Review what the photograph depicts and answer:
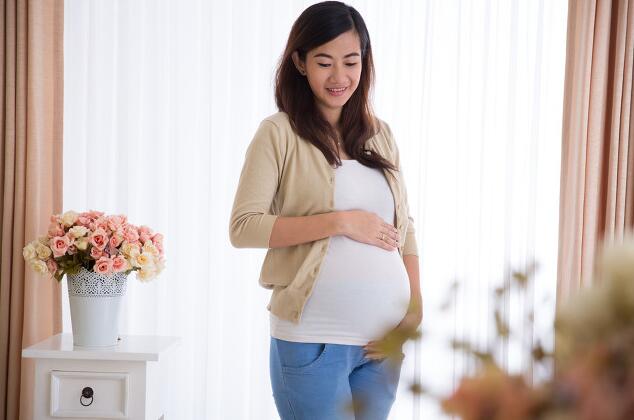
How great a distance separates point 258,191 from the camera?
1655 millimetres

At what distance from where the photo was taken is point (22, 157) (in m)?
2.76

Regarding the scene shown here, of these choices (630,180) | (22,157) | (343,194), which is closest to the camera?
(343,194)

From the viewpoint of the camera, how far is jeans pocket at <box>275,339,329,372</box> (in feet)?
5.21

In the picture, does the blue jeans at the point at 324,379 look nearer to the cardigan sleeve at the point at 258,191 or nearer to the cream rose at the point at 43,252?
the cardigan sleeve at the point at 258,191

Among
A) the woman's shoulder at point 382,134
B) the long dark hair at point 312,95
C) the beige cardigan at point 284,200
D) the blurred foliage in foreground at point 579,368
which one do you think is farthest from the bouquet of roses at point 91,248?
the blurred foliage in foreground at point 579,368

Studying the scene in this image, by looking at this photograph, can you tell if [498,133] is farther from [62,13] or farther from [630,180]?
[62,13]

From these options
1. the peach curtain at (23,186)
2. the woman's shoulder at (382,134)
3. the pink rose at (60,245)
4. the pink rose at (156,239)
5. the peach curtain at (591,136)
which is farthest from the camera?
the peach curtain at (591,136)

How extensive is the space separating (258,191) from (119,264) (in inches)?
25.4

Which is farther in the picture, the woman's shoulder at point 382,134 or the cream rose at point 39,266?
the cream rose at point 39,266

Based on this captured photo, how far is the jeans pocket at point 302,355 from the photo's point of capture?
159 cm

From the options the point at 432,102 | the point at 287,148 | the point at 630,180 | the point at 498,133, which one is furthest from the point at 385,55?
the point at 287,148

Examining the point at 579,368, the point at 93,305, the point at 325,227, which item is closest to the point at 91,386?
the point at 93,305

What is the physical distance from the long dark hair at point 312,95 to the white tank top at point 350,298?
160 millimetres

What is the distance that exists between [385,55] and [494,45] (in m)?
0.44
